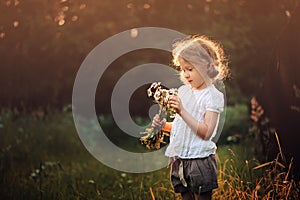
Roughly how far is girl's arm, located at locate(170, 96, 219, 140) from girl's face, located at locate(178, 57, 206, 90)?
0.14m

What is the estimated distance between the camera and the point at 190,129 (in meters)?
2.77

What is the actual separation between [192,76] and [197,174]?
44cm

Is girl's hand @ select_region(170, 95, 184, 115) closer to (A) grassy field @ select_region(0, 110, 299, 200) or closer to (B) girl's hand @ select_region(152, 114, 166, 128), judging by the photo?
(B) girl's hand @ select_region(152, 114, 166, 128)

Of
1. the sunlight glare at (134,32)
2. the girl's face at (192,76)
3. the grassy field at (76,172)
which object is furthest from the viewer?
the sunlight glare at (134,32)

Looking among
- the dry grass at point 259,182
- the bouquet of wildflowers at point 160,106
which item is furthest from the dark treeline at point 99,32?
the bouquet of wildflowers at point 160,106

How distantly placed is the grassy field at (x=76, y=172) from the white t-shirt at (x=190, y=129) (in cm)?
68

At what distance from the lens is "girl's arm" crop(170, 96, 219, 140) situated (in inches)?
105

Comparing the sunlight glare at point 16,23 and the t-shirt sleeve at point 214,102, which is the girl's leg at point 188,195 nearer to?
the t-shirt sleeve at point 214,102

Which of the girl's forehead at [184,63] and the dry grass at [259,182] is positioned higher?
the girl's forehead at [184,63]

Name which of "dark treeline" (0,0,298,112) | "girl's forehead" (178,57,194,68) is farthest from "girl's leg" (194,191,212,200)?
"dark treeline" (0,0,298,112)

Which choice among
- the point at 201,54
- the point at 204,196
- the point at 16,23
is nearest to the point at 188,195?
the point at 204,196

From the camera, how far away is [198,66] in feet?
9.11

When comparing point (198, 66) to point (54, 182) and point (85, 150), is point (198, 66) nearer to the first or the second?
point (54, 182)

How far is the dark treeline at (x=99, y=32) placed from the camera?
4312mm
